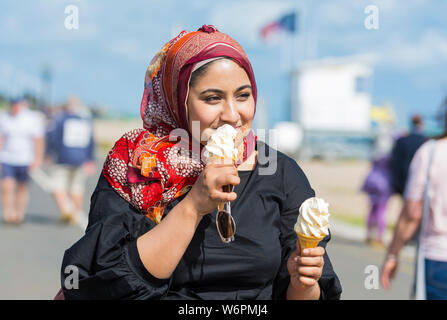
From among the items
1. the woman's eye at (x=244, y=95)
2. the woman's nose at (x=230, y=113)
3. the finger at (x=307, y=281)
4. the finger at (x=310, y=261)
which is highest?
the woman's eye at (x=244, y=95)

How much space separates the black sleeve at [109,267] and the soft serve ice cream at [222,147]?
358 millimetres

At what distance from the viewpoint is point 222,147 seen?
6.06 feet

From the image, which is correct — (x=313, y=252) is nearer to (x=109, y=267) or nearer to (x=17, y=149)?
(x=109, y=267)

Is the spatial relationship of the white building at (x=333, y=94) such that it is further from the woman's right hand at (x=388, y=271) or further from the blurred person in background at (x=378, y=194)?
the woman's right hand at (x=388, y=271)

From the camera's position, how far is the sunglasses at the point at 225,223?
6.22 ft

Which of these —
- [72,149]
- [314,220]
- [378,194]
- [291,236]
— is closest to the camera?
[314,220]

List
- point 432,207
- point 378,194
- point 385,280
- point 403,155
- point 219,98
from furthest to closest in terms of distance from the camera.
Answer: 1. point 378,194
2. point 403,155
3. point 385,280
4. point 432,207
5. point 219,98

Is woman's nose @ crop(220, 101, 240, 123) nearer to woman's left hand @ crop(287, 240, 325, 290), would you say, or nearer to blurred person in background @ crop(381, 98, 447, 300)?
woman's left hand @ crop(287, 240, 325, 290)

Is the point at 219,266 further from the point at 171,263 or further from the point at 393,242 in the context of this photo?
the point at 393,242

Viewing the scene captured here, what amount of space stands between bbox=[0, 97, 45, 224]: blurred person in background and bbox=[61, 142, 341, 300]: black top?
348 inches

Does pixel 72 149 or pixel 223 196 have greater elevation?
pixel 72 149

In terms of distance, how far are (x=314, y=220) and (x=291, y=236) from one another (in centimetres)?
25

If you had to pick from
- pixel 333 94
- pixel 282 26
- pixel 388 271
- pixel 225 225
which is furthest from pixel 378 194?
pixel 282 26

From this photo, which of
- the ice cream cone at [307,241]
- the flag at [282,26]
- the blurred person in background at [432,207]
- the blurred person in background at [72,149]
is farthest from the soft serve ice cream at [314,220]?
the flag at [282,26]
